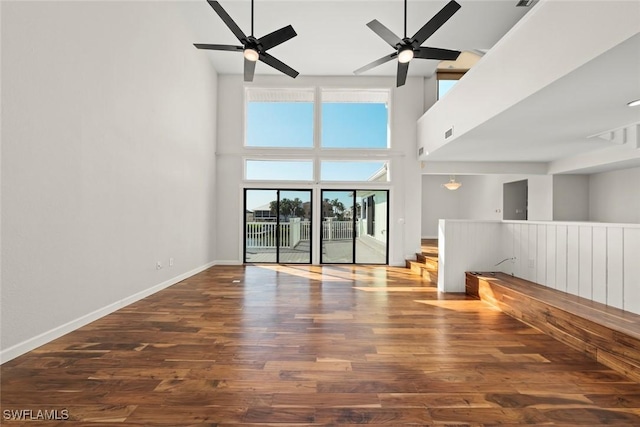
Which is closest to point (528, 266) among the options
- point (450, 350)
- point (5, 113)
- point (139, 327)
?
point (450, 350)

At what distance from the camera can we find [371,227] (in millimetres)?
7582

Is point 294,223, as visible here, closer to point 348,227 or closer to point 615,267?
point 348,227

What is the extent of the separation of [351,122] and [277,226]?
3337mm

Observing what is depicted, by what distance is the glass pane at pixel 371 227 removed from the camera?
7.38 m

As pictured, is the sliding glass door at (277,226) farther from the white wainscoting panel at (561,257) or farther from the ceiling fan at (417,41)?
the white wainscoting panel at (561,257)

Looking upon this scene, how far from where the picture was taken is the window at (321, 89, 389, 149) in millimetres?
7352

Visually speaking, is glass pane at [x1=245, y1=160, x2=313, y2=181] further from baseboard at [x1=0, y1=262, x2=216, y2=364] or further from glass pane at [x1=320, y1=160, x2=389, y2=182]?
baseboard at [x1=0, y1=262, x2=216, y2=364]

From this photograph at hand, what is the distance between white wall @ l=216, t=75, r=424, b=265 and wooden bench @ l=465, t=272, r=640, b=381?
325cm

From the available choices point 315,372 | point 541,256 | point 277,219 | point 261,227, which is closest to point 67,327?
point 315,372

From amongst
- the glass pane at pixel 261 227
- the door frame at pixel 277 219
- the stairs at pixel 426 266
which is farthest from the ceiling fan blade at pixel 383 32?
the glass pane at pixel 261 227

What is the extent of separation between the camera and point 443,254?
459 cm

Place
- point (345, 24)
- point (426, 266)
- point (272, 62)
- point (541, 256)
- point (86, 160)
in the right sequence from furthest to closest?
point (426, 266) → point (345, 24) → point (272, 62) → point (541, 256) → point (86, 160)

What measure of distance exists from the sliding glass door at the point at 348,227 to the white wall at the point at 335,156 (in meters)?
0.22

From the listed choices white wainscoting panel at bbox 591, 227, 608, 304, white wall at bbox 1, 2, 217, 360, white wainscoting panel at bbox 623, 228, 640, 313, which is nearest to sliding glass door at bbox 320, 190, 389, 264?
white wall at bbox 1, 2, 217, 360
